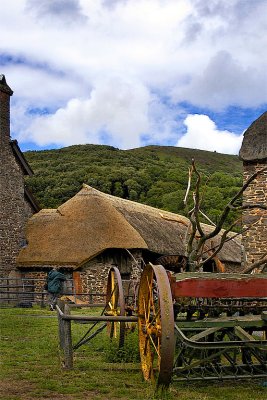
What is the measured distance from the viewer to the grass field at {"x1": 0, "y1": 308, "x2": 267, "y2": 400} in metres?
7.07

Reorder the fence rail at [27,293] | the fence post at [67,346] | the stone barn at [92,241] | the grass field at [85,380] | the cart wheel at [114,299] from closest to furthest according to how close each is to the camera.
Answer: the grass field at [85,380] → the fence post at [67,346] → the cart wheel at [114,299] → the fence rail at [27,293] → the stone barn at [92,241]

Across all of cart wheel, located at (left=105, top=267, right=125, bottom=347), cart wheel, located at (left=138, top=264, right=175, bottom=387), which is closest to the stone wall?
cart wheel, located at (left=105, top=267, right=125, bottom=347)

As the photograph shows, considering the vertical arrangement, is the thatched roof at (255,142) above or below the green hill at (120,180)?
below

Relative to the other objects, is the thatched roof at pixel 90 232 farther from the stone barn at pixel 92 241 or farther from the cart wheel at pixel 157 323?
the cart wheel at pixel 157 323

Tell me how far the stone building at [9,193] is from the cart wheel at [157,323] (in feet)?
65.8

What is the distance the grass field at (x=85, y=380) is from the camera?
7.07 m

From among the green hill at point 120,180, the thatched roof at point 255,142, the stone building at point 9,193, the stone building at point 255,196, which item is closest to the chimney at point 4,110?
the stone building at point 9,193

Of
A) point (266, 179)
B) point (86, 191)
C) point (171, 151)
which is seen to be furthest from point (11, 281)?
point (171, 151)

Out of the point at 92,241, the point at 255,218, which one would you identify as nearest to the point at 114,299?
the point at 255,218

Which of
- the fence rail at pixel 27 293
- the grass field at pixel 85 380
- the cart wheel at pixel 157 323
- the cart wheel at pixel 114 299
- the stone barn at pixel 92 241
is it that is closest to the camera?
the cart wheel at pixel 157 323

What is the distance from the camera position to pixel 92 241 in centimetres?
2658

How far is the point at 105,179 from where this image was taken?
199ft

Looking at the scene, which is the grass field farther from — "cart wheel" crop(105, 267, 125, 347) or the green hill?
the green hill

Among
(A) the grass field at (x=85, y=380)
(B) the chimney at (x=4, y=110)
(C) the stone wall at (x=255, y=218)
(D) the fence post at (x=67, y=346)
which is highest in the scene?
(B) the chimney at (x=4, y=110)
